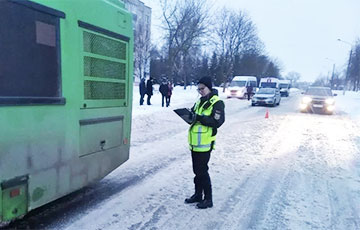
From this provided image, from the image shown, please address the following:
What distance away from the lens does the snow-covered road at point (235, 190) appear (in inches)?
161

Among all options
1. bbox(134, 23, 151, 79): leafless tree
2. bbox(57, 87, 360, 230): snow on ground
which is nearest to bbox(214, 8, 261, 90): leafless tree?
bbox(134, 23, 151, 79): leafless tree

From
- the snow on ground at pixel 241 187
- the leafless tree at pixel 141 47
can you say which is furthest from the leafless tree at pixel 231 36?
the snow on ground at pixel 241 187

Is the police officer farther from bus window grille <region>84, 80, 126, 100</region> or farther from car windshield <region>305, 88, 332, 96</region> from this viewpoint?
car windshield <region>305, 88, 332, 96</region>

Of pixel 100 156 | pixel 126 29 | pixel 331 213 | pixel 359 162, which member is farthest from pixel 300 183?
pixel 126 29

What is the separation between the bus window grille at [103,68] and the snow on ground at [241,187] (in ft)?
6.07

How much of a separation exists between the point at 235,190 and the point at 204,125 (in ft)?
5.46

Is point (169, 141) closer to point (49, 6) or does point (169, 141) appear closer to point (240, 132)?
point (240, 132)

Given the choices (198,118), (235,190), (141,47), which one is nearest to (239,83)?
(141,47)

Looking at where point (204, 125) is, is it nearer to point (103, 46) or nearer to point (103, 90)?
point (103, 90)

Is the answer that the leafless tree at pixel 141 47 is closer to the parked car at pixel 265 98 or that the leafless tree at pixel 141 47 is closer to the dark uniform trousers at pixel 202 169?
the parked car at pixel 265 98

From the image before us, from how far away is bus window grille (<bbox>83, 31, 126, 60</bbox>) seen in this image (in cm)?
391

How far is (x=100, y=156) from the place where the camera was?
4332 mm

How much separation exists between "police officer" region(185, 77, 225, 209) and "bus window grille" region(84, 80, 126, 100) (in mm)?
1184

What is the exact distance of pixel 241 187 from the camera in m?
5.45
